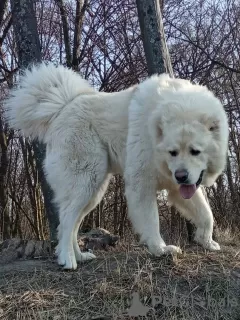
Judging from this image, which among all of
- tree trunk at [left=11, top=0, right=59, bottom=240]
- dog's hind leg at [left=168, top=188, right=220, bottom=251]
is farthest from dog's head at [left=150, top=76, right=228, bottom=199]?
tree trunk at [left=11, top=0, right=59, bottom=240]

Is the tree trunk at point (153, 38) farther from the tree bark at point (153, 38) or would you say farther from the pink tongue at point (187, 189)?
the pink tongue at point (187, 189)

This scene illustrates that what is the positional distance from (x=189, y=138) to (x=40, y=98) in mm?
1870

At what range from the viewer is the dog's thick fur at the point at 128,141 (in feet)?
13.6

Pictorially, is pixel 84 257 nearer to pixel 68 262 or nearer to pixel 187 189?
pixel 68 262

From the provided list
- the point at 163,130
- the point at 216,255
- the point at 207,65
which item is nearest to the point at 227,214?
the point at 207,65

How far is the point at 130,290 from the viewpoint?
3.72 meters

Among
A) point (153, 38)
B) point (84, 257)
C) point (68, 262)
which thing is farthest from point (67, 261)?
point (153, 38)

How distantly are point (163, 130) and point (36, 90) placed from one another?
1.67 m

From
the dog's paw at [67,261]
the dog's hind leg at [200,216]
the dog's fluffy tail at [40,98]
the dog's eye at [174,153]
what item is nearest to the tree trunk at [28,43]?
the dog's fluffy tail at [40,98]

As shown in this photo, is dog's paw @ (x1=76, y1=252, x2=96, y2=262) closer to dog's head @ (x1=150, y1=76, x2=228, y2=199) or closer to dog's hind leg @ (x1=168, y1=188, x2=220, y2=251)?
dog's hind leg @ (x1=168, y1=188, x2=220, y2=251)

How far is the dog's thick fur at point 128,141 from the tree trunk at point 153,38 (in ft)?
3.37

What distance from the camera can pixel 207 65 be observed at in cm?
1035

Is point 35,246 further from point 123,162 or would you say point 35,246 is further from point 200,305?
point 200,305

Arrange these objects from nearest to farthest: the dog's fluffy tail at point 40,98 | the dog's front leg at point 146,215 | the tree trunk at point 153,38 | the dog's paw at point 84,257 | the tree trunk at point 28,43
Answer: the dog's front leg at point 146,215, the dog's paw at point 84,257, the dog's fluffy tail at point 40,98, the tree trunk at point 153,38, the tree trunk at point 28,43
